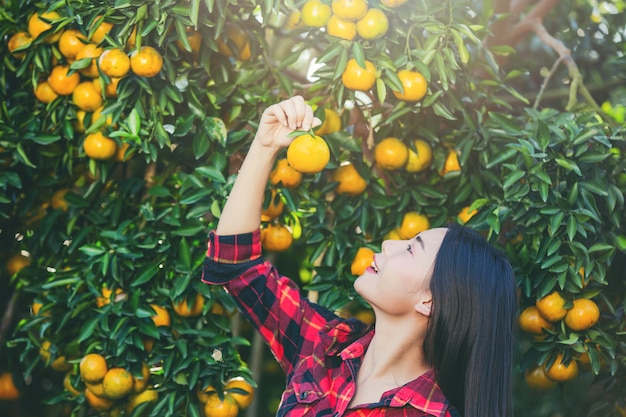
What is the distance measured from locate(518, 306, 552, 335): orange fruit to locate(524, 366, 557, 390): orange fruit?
12 centimetres

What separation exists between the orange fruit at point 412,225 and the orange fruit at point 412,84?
1.03ft

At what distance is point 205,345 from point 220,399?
14cm

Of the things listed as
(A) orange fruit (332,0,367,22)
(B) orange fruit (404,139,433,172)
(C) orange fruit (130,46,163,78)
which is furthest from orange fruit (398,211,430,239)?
(C) orange fruit (130,46,163,78)

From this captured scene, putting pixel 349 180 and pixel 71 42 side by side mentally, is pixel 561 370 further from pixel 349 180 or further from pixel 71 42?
pixel 71 42

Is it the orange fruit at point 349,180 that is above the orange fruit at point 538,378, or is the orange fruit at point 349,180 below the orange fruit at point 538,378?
above

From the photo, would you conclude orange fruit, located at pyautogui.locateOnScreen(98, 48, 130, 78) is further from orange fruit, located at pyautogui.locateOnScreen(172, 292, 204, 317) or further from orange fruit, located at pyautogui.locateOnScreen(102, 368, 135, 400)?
orange fruit, located at pyautogui.locateOnScreen(102, 368, 135, 400)

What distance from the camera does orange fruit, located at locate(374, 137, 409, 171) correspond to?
6.95 ft

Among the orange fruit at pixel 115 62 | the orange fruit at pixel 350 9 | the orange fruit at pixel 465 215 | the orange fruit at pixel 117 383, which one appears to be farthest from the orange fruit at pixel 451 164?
the orange fruit at pixel 117 383

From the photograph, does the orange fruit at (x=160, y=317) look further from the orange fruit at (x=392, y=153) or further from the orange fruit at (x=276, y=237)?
the orange fruit at (x=392, y=153)

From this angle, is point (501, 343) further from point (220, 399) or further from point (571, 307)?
point (220, 399)

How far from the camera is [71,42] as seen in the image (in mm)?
2102

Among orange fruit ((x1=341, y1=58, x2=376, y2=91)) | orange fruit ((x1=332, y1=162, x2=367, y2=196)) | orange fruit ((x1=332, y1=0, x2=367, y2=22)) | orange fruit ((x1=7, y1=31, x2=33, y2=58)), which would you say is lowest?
orange fruit ((x1=332, y1=162, x2=367, y2=196))

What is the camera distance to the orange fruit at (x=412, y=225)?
2131 mm

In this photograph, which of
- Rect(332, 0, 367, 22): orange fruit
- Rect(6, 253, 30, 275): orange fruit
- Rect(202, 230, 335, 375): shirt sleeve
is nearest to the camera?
Rect(202, 230, 335, 375): shirt sleeve
